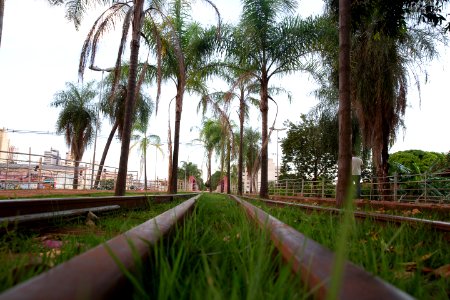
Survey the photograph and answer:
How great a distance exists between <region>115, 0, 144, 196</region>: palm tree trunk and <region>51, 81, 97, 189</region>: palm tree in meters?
23.1

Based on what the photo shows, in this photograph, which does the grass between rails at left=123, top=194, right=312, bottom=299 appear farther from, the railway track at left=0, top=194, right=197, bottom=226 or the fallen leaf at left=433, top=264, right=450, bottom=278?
the railway track at left=0, top=194, right=197, bottom=226

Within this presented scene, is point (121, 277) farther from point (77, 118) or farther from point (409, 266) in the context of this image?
point (77, 118)

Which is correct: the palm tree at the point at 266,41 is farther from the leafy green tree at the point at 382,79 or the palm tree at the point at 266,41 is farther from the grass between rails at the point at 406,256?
the grass between rails at the point at 406,256

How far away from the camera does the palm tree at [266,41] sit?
1446cm

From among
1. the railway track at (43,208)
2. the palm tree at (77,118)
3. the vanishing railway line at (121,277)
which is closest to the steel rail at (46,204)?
the railway track at (43,208)

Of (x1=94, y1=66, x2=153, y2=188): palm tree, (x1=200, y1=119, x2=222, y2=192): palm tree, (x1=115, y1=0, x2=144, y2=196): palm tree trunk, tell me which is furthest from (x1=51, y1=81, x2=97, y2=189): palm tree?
(x1=115, y1=0, x2=144, y2=196): palm tree trunk

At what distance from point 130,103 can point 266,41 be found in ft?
23.9

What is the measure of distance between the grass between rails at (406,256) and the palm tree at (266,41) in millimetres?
11786

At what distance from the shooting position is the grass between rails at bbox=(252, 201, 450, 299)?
4.01ft

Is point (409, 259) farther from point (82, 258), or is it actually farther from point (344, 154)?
point (344, 154)

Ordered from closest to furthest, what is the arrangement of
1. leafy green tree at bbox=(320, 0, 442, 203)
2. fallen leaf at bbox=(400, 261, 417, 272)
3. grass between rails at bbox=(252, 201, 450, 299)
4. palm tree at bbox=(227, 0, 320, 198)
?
grass between rails at bbox=(252, 201, 450, 299) < fallen leaf at bbox=(400, 261, 417, 272) < leafy green tree at bbox=(320, 0, 442, 203) < palm tree at bbox=(227, 0, 320, 198)

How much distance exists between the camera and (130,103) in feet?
32.0

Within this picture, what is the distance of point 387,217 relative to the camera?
10.5ft

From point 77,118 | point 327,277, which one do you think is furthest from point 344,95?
point 77,118
